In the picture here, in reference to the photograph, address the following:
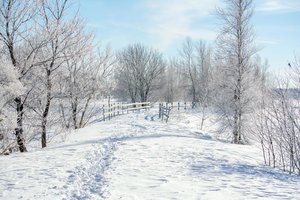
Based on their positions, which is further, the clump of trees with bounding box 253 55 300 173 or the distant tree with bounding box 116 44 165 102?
the distant tree with bounding box 116 44 165 102

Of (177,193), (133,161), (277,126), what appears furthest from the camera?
(277,126)

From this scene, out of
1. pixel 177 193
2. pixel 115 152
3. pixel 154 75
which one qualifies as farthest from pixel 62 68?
pixel 154 75

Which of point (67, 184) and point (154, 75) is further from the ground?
point (154, 75)

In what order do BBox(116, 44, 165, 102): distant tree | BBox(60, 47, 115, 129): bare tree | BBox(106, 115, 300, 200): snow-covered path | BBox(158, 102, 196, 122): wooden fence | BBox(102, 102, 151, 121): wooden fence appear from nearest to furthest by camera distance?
BBox(106, 115, 300, 200): snow-covered path, BBox(60, 47, 115, 129): bare tree, BBox(158, 102, 196, 122): wooden fence, BBox(102, 102, 151, 121): wooden fence, BBox(116, 44, 165, 102): distant tree

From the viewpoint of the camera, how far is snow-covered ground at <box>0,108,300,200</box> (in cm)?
746

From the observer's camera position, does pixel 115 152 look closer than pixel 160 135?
Yes

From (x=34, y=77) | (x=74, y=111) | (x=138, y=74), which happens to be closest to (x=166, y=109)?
(x=74, y=111)

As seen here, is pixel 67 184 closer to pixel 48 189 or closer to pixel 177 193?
pixel 48 189

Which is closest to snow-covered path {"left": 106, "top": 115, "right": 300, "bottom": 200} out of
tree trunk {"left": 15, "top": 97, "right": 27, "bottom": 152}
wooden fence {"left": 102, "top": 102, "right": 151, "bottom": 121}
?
tree trunk {"left": 15, "top": 97, "right": 27, "bottom": 152}

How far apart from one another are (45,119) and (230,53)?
13.2 meters

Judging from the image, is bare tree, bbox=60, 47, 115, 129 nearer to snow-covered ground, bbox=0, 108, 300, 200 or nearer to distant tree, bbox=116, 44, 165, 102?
snow-covered ground, bbox=0, 108, 300, 200

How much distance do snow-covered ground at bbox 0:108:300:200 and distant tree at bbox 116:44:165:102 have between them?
45.7m

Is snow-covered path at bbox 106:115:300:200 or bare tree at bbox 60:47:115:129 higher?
bare tree at bbox 60:47:115:129

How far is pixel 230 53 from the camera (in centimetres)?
2231
